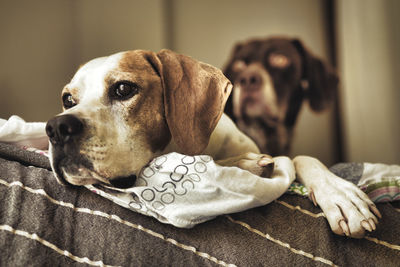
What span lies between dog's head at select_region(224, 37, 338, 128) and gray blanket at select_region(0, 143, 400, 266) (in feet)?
7.21

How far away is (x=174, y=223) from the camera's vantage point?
2.19ft

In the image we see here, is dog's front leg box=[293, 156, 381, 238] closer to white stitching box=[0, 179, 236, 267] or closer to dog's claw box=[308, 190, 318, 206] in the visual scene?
dog's claw box=[308, 190, 318, 206]

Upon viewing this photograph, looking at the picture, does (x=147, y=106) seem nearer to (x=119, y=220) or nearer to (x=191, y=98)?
(x=191, y=98)

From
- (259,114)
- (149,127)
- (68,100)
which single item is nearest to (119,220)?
(149,127)

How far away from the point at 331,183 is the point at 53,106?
8.69 feet

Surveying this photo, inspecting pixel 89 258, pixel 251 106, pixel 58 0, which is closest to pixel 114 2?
pixel 58 0

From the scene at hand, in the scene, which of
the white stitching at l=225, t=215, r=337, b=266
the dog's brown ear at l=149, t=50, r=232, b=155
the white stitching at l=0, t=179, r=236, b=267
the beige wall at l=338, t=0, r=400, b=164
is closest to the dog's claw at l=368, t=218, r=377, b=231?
the white stitching at l=225, t=215, r=337, b=266

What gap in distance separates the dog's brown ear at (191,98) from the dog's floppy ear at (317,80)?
7.71 ft

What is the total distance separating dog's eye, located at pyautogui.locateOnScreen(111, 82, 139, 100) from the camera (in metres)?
0.90

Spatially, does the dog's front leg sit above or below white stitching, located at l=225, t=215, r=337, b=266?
above

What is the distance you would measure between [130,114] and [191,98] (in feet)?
0.65

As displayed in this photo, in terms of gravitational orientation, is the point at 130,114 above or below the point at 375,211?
above

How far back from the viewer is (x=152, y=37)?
125 inches

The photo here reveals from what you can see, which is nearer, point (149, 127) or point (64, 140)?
point (64, 140)
